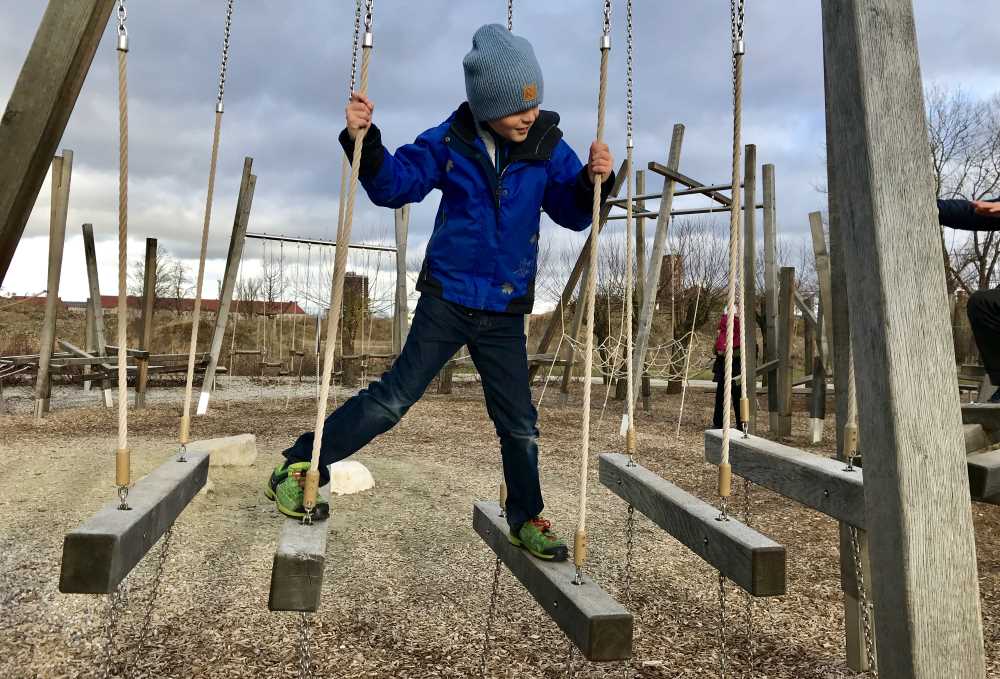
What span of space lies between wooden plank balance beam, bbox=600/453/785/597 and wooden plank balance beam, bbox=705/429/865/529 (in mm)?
326

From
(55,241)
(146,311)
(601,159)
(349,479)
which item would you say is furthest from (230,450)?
(146,311)

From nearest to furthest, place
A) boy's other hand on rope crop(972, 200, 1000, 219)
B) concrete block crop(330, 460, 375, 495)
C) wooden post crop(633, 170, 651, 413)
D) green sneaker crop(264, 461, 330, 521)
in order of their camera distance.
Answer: green sneaker crop(264, 461, 330, 521) → boy's other hand on rope crop(972, 200, 1000, 219) → concrete block crop(330, 460, 375, 495) → wooden post crop(633, 170, 651, 413)

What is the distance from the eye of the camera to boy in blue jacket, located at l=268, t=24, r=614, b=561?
222cm

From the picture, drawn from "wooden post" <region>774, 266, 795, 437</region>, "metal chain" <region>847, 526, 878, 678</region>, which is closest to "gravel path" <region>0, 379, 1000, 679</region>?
"metal chain" <region>847, 526, 878, 678</region>

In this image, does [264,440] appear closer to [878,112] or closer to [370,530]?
[370,530]

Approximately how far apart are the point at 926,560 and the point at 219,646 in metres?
2.65

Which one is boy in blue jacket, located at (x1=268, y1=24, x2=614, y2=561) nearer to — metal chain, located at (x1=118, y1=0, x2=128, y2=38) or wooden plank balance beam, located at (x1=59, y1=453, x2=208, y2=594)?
wooden plank balance beam, located at (x1=59, y1=453, x2=208, y2=594)

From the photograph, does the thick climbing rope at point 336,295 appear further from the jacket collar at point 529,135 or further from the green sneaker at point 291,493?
the jacket collar at point 529,135

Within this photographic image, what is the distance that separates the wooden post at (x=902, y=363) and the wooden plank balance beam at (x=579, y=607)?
558 mm

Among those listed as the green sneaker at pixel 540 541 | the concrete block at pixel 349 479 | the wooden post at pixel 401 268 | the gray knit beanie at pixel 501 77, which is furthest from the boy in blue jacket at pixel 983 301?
the wooden post at pixel 401 268

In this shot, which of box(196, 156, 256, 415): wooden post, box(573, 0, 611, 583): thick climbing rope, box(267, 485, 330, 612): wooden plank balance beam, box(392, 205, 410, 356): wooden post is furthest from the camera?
box(392, 205, 410, 356): wooden post

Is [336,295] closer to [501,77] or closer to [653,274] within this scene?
[501,77]

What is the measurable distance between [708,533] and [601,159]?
1.08m

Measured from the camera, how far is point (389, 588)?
372cm
